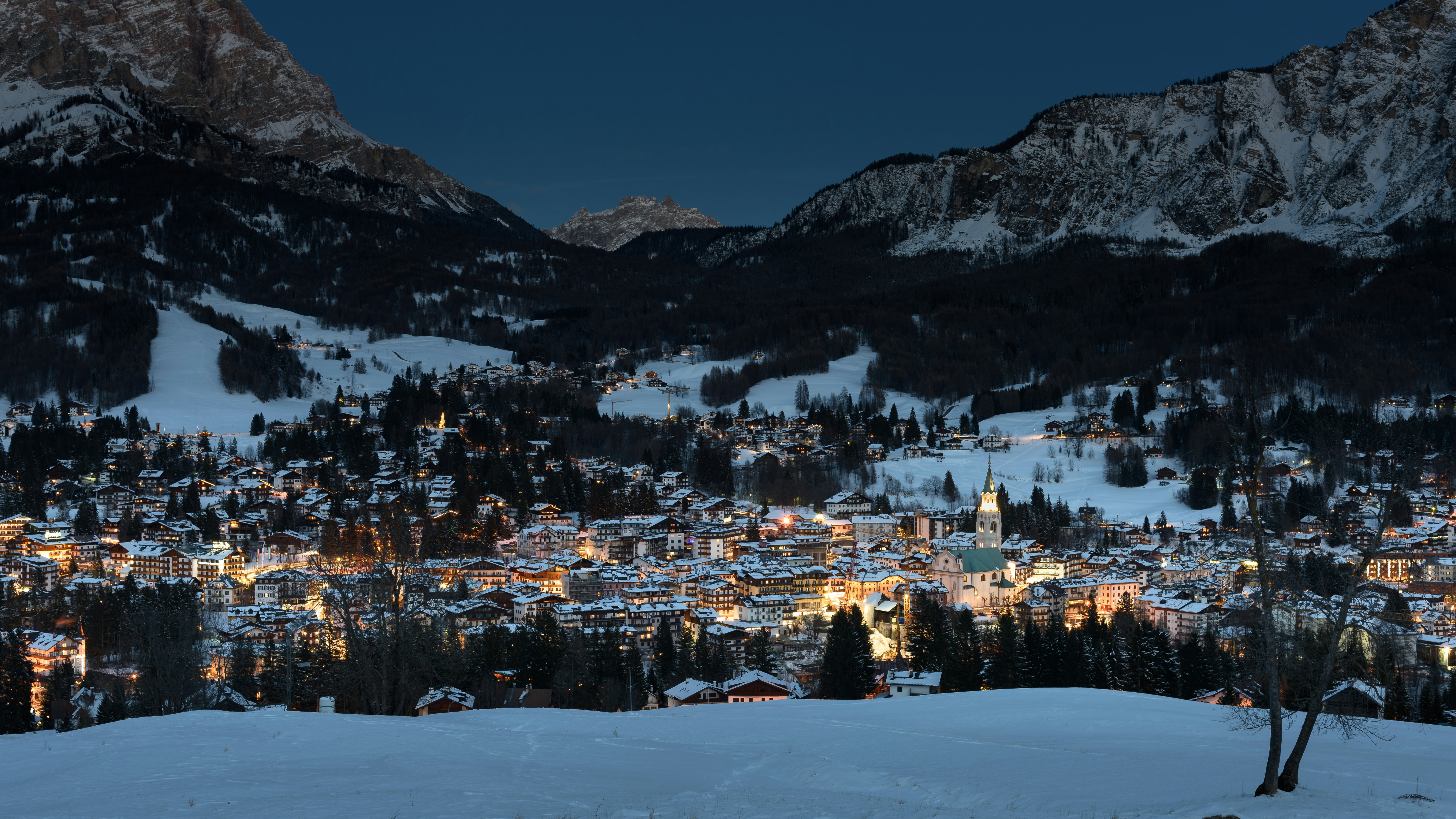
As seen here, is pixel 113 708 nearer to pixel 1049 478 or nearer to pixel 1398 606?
pixel 1398 606

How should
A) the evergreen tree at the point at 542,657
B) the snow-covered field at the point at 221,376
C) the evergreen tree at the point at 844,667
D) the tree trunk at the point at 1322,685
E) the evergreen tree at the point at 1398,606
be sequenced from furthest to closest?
1. the snow-covered field at the point at 221,376
2. the evergreen tree at the point at 542,657
3. the evergreen tree at the point at 844,667
4. the evergreen tree at the point at 1398,606
5. the tree trunk at the point at 1322,685

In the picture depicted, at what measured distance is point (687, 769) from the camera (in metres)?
14.0

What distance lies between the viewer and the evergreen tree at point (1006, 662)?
4053 centimetres

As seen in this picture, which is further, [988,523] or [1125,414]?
[1125,414]

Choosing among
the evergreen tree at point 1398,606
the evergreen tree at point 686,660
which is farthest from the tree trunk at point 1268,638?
the evergreen tree at point 686,660

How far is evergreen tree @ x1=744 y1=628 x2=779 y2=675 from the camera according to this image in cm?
4400

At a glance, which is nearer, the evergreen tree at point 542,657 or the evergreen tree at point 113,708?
the evergreen tree at point 113,708

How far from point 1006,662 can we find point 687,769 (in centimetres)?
2944

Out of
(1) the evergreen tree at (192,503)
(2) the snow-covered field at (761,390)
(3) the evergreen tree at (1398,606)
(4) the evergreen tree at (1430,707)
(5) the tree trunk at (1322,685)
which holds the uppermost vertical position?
(2) the snow-covered field at (761,390)

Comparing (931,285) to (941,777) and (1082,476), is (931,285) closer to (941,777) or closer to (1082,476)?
(1082,476)

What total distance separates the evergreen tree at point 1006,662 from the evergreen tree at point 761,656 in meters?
8.39

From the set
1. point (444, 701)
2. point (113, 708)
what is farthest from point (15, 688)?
point (444, 701)

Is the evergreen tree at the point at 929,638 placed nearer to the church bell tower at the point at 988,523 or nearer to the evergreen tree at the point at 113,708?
the church bell tower at the point at 988,523

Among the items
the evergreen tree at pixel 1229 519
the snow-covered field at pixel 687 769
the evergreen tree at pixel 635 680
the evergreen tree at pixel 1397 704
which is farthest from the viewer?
the evergreen tree at pixel 1229 519
